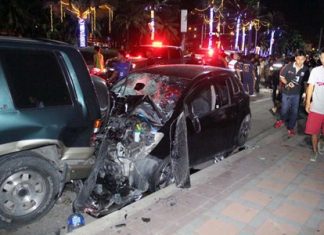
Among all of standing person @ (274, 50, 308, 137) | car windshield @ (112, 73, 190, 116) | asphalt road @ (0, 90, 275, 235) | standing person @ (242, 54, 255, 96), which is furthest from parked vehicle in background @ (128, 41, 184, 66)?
asphalt road @ (0, 90, 275, 235)

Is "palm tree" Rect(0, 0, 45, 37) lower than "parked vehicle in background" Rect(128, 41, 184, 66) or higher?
higher

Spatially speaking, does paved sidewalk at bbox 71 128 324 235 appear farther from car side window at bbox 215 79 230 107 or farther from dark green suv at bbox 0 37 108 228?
car side window at bbox 215 79 230 107

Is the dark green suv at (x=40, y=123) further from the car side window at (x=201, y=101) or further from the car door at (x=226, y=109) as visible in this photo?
the car door at (x=226, y=109)

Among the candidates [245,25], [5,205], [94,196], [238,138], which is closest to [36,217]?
[5,205]

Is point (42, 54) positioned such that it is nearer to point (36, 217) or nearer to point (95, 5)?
point (36, 217)

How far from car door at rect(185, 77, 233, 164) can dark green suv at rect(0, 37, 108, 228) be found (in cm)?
152

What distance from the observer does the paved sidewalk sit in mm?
3818

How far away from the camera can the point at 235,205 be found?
4379 millimetres

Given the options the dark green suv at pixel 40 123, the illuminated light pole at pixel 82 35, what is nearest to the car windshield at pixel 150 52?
the illuminated light pole at pixel 82 35

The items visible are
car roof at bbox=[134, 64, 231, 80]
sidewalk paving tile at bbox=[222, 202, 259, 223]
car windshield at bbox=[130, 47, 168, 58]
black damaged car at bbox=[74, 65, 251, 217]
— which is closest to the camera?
sidewalk paving tile at bbox=[222, 202, 259, 223]

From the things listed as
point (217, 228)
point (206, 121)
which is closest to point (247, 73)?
point (206, 121)

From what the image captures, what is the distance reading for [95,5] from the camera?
2486 cm

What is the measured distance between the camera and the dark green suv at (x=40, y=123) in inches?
140

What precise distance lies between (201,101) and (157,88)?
0.70 metres
